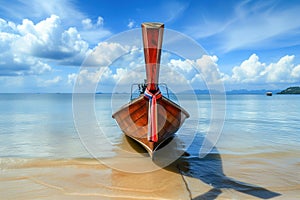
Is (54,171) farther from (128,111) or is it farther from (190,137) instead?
(190,137)

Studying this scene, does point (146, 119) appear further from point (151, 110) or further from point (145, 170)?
point (145, 170)

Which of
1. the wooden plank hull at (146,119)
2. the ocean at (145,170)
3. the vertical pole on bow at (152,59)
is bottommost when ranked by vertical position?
the ocean at (145,170)

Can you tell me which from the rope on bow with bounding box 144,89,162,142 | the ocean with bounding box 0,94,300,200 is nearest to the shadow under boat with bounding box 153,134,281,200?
the ocean with bounding box 0,94,300,200

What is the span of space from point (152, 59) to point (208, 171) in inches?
153

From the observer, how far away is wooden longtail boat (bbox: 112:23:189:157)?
5848mm

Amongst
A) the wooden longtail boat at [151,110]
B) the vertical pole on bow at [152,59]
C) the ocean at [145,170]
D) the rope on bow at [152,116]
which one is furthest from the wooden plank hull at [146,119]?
the ocean at [145,170]

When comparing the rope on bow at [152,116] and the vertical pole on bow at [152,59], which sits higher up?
the vertical pole on bow at [152,59]

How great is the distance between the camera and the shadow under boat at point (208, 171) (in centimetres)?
550

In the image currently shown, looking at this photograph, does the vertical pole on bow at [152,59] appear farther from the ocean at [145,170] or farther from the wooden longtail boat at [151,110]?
the ocean at [145,170]

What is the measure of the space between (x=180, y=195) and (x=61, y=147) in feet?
22.5

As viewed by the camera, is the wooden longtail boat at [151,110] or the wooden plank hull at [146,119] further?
the wooden plank hull at [146,119]

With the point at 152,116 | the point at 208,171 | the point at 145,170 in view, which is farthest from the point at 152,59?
the point at 208,171

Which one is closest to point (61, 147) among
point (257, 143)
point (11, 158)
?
point (11, 158)

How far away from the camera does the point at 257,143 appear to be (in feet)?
37.2
